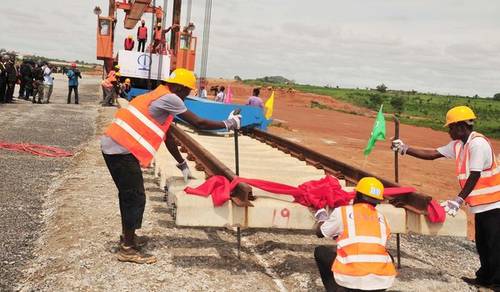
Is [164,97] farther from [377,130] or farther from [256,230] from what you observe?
[377,130]

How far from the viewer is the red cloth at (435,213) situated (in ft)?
14.8

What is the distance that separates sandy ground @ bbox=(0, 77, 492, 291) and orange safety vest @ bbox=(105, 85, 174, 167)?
38.7 inches

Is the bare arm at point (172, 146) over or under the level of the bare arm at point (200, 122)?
under

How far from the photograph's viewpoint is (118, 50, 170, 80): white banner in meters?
18.7

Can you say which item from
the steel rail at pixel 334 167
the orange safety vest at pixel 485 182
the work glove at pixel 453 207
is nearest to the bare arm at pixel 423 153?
the steel rail at pixel 334 167

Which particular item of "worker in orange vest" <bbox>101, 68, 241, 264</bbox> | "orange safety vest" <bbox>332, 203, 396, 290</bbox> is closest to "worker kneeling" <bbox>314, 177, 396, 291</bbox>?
"orange safety vest" <bbox>332, 203, 396, 290</bbox>

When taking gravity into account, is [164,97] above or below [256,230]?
above

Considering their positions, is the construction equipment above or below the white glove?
above

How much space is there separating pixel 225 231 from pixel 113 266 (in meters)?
1.60

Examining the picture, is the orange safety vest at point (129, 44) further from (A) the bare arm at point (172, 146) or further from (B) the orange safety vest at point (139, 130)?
(B) the orange safety vest at point (139, 130)

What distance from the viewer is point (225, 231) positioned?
5.73 meters

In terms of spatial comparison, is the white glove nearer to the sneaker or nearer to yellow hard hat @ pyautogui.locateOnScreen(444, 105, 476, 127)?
the sneaker

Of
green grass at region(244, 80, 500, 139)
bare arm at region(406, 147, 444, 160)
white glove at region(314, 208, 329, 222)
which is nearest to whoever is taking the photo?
white glove at region(314, 208, 329, 222)

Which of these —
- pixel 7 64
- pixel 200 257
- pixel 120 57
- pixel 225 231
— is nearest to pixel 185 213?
pixel 200 257
